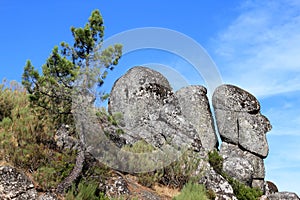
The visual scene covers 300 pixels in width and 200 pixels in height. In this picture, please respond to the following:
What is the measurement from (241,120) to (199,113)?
1961 millimetres

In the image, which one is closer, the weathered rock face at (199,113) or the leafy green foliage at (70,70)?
the leafy green foliage at (70,70)

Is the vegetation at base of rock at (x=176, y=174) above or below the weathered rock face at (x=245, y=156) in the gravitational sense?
below

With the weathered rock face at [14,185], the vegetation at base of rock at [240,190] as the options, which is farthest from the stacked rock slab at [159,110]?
the weathered rock face at [14,185]

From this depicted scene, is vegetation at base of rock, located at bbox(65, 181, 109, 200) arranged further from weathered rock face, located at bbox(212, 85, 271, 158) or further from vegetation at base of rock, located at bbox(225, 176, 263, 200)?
weathered rock face, located at bbox(212, 85, 271, 158)

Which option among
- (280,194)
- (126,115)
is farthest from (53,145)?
(280,194)

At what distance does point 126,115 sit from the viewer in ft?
54.8

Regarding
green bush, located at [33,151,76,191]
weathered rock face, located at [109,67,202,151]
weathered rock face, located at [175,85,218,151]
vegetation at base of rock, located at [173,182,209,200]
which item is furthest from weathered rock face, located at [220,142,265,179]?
green bush, located at [33,151,76,191]

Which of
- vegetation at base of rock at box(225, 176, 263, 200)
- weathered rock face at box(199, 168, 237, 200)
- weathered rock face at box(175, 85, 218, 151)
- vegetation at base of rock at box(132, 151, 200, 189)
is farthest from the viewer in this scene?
weathered rock face at box(175, 85, 218, 151)

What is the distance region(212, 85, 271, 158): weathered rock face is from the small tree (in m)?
9.85

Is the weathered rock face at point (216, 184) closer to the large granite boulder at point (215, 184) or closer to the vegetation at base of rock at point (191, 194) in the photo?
the large granite boulder at point (215, 184)

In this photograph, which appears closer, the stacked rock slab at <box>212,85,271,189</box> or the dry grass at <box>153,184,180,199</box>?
the dry grass at <box>153,184,180,199</box>

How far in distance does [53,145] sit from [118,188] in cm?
224

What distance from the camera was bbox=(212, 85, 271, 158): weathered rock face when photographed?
59.9 feet

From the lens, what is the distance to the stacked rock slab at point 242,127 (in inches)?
707
